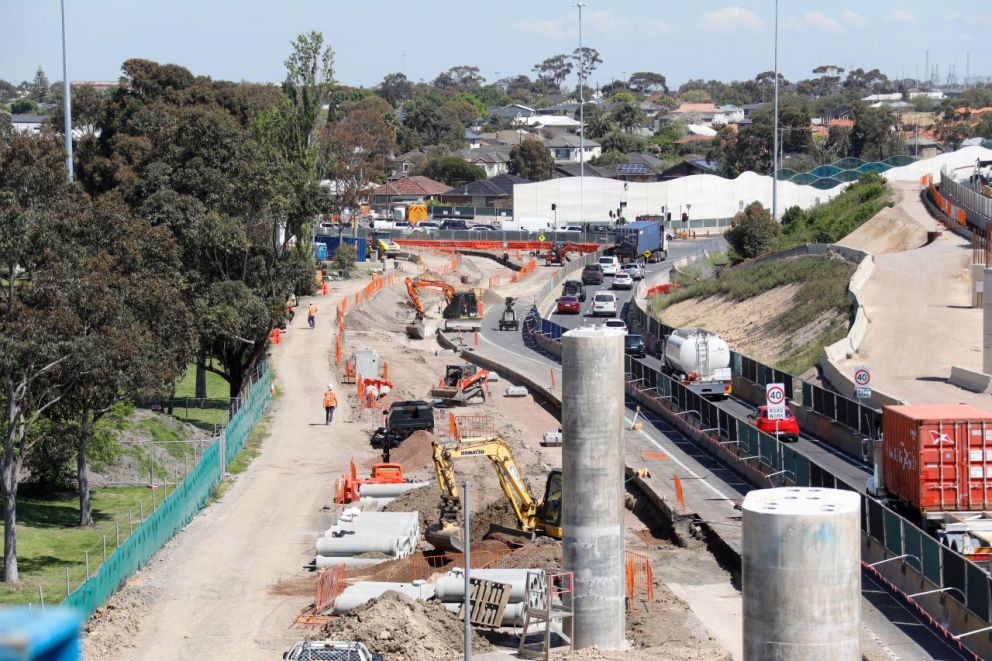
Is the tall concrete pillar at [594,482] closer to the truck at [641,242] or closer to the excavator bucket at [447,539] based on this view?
the excavator bucket at [447,539]

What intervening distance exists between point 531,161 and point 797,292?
A: 111340mm

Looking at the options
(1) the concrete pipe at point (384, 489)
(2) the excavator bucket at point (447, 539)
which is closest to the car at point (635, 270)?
(1) the concrete pipe at point (384, 489)

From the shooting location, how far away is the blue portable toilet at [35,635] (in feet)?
10.6

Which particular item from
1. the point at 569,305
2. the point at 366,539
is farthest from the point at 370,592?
the point at 569,305

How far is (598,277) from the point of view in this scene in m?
95.7

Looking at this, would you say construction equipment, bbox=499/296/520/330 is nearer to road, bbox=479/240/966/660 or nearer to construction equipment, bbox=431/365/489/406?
road, bbox=479/240/966/660

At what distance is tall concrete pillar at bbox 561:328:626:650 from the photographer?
23625 millimetres

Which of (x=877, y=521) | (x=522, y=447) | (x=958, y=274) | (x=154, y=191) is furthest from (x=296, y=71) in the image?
(x=877, y=521)

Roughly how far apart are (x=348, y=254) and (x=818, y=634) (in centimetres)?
8947

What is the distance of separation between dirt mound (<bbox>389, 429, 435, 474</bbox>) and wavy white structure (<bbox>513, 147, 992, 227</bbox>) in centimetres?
Answer: 9104

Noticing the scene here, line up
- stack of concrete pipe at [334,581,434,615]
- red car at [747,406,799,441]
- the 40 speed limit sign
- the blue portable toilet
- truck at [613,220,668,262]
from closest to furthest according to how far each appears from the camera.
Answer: the blue portable toilet → stack of concrete pipe at [334,581,434,615] → the 40 speed limit sign → red car at [747,406,799,441] → truck at [613,220,668,262]

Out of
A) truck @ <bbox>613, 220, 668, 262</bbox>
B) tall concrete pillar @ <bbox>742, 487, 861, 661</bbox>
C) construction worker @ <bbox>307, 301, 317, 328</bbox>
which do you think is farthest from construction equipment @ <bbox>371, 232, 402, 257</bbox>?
tall concrete pillar @ <bbox>742, 487, 861, 661</bbox>

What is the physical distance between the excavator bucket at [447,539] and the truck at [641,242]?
75.3 m

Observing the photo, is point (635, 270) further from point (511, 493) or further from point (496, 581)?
point (496, 581)
